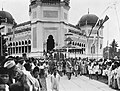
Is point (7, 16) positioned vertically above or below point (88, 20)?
above

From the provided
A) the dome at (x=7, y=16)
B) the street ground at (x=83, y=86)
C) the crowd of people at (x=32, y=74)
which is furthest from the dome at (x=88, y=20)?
the street ground at (x=83, y=86)

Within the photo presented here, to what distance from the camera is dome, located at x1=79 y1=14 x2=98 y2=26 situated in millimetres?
67125

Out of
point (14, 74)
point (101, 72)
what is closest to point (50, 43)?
point (101, 72)

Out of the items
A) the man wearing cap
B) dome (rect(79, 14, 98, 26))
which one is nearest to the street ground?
the man wearing cap

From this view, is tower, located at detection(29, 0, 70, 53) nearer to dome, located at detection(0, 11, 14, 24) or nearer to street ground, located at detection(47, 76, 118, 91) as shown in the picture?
dome, located at detection(0, 11, 14, 24)

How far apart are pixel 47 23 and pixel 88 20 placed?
2529cm

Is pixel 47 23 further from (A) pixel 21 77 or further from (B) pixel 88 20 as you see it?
(A) pixel 21 77

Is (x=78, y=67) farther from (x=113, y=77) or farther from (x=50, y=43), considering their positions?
(x=50, y=43)

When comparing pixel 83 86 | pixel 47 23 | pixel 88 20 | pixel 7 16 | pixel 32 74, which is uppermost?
pixel 7 16

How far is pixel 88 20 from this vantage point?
6781 cm

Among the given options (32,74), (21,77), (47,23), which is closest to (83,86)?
(32,74)

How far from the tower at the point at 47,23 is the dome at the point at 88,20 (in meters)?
22.6

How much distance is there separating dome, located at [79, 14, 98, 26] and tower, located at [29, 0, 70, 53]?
22622 mm

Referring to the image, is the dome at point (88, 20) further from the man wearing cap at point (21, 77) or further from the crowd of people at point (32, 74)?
the man wearing cap at point (21, 77)
